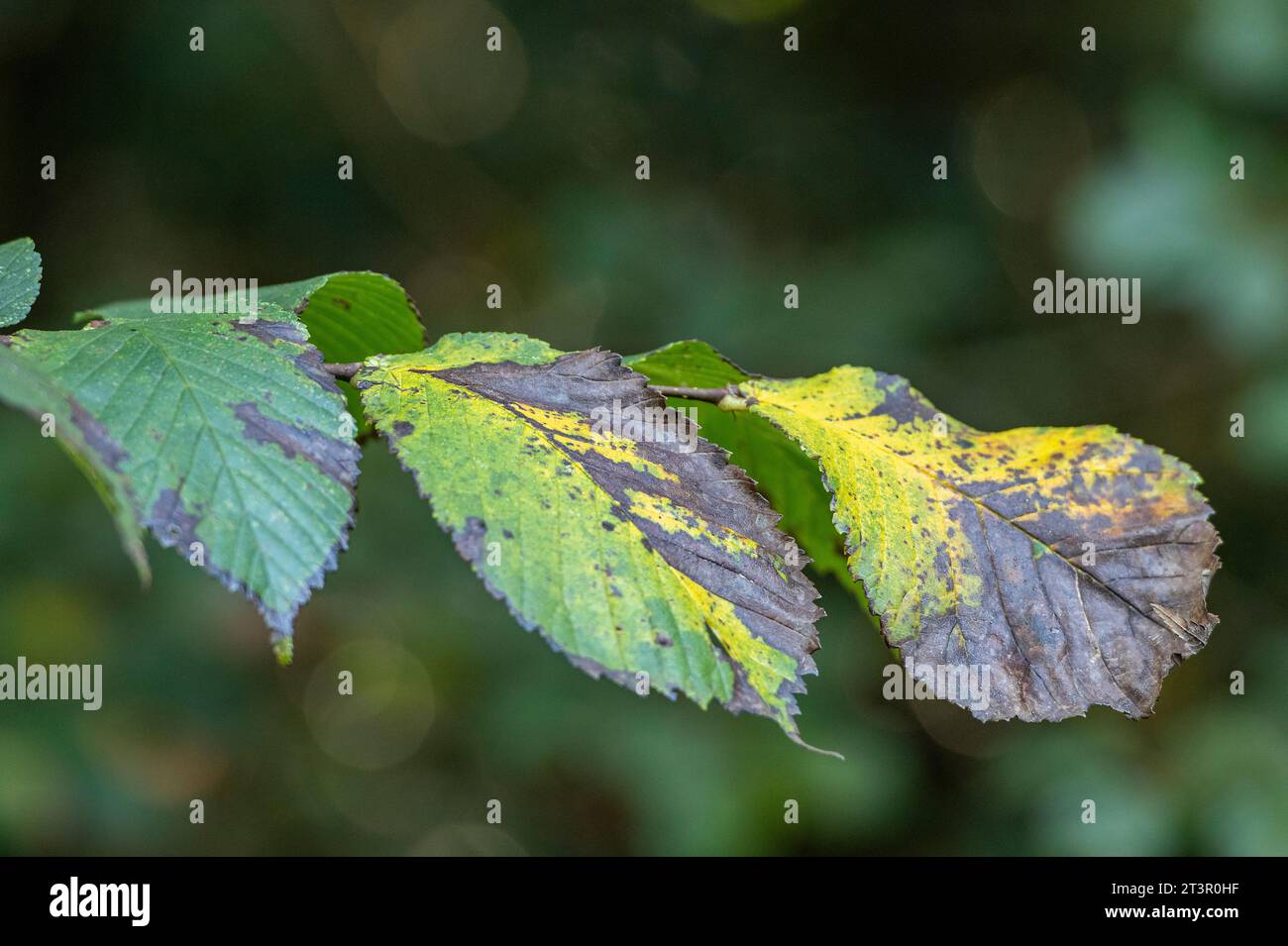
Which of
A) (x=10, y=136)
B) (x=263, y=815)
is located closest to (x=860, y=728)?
(x=263, y=815)

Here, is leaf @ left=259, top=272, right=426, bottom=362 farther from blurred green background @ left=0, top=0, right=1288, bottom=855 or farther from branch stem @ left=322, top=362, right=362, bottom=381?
blurred green background @ left=0, top=0, right=1288, bottom=855
